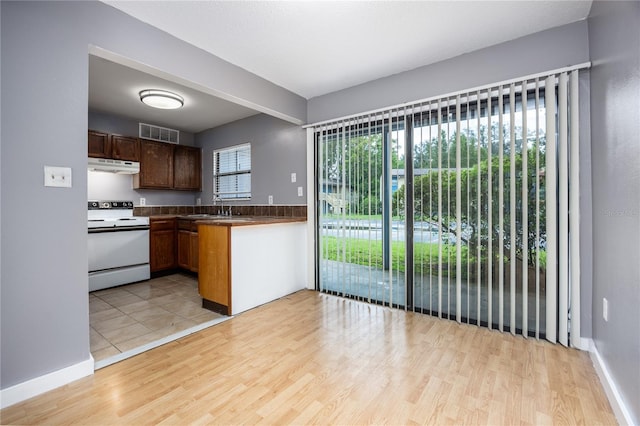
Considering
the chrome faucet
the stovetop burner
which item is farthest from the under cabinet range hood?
the chrome faucet

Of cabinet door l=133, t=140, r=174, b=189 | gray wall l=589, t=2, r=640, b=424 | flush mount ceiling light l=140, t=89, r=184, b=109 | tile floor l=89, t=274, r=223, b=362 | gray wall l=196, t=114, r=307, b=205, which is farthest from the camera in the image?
cabinet door l=133, t=140, r=174, b=189

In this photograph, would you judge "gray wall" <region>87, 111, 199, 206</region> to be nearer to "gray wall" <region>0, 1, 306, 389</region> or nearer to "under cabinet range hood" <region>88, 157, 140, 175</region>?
"under cabinet range hood" <region>88, 157, 140, 175</region>

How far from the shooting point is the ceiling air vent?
4.49 metres

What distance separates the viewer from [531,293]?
2219mm

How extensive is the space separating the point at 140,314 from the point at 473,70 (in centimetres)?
380

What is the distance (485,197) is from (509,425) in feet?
5.26

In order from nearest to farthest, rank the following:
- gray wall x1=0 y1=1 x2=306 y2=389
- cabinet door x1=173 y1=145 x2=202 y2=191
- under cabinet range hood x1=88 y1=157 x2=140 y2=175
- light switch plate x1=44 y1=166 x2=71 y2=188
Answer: gray wall x1=0 y1=1 x2=306 y2=389
light switch plate x1=44 y1=166 x2=71 y2=188
under cabinet range hood x1=88 y1=157 x2=140 y2=175
cabinet door x1=173 y1=145 x2=202 y2=191

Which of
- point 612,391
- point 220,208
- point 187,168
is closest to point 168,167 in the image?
point 187,168

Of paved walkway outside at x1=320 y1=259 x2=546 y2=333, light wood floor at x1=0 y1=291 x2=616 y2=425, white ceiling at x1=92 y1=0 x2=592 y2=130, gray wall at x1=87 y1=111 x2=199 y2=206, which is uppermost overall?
white ceiling at x1=92 y1=0 x2=592 y2=130

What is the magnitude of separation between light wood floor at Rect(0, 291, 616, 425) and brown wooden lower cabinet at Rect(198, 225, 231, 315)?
0.42 meters

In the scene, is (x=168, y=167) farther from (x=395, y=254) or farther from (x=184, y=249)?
(x=395, y=254)

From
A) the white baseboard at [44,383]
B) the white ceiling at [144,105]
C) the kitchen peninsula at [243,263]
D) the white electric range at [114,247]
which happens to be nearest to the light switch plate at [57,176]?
the white baseboard at [44,383]

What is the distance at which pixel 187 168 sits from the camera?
498cm

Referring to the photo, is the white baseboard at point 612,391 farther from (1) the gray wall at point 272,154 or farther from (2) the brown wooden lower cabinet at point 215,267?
(1) the gray wall at point 272,154
